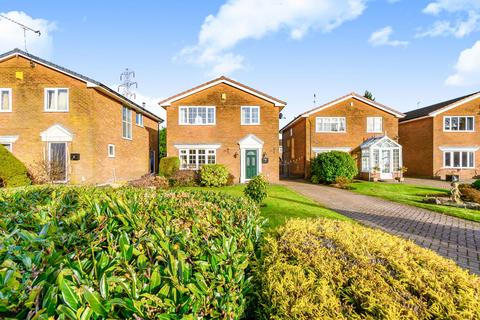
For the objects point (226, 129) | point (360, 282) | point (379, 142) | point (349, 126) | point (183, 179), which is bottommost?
point (183, 179)

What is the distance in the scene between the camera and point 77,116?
58.8 ft

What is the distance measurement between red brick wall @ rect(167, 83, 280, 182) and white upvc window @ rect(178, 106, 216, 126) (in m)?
0.35

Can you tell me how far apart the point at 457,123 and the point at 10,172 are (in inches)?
1534

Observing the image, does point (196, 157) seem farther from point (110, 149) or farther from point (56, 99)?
point (56, 99)

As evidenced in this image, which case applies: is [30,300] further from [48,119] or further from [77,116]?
[48,119]

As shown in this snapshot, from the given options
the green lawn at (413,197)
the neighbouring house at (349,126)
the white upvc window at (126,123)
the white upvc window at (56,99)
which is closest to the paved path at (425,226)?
the green lawn at (413,197)

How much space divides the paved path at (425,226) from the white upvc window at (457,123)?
2049 centimetres

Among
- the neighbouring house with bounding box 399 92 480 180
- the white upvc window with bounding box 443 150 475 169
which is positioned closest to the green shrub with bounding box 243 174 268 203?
the neighbouring house with bounding box 399 92 480 180

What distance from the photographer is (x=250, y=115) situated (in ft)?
73.0

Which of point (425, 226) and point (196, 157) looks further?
point (196, 157)

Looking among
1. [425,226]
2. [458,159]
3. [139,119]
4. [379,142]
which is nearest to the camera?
[425,226]

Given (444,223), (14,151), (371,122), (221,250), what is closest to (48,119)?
(14,151)

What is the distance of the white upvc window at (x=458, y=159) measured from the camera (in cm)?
2706

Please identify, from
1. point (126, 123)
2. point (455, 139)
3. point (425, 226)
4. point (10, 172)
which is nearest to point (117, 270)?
point (425, 226)
